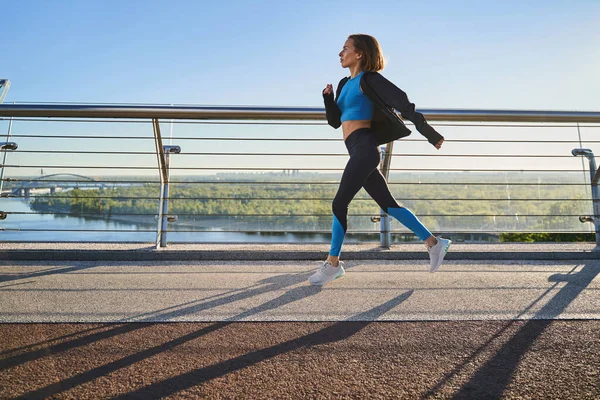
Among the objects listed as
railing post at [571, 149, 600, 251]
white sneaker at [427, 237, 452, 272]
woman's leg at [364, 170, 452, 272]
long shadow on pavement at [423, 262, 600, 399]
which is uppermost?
railing post at [571, 149, 600, 251]

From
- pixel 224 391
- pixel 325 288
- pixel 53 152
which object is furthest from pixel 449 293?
pixel 53 152

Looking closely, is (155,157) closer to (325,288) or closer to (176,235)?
(176,235)

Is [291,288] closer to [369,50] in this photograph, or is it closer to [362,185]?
[362,185]

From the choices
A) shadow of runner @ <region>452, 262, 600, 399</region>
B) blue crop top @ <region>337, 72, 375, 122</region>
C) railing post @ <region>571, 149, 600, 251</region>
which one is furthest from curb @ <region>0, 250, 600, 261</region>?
blue crop top @ <region>337, 72, 375, 122</region>

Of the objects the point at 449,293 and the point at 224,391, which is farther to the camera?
the point at 449,293

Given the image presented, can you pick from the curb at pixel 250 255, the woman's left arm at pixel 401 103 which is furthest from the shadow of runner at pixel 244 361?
the curb at pixel 250 255

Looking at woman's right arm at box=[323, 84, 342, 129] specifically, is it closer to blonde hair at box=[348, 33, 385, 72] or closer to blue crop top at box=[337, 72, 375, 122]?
blue crop top at box=[337, 72, 375, 122]

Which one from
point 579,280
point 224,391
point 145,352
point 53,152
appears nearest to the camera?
point 224,391

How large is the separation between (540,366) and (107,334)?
56.4 inches

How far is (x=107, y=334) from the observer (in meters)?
1.47

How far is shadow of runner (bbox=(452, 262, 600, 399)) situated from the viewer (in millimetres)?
1051

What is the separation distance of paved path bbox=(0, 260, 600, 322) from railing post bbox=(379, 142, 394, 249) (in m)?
0.34

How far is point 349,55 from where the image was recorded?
2439 mm

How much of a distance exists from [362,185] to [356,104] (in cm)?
48
